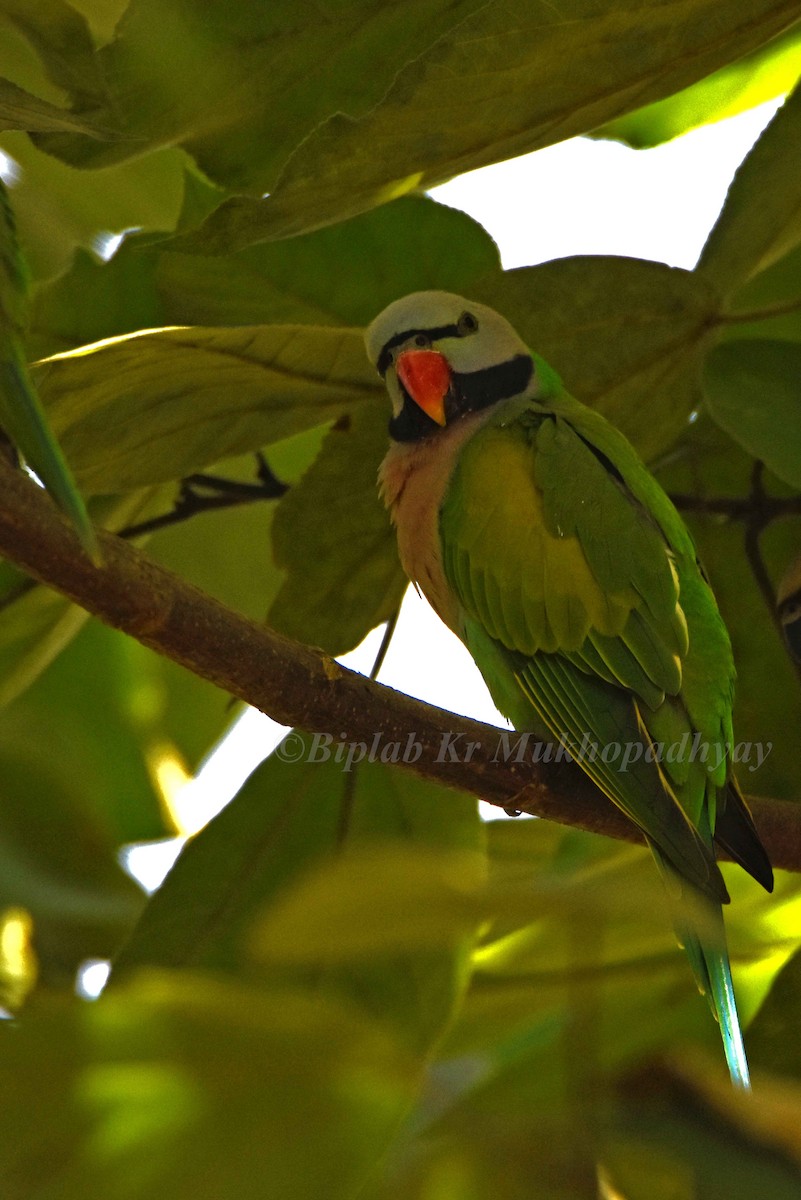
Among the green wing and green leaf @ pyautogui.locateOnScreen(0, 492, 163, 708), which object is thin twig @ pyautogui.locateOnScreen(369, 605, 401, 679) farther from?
green leaf @ pyautogui.locateOnScreen(0, 492, 163, 708)

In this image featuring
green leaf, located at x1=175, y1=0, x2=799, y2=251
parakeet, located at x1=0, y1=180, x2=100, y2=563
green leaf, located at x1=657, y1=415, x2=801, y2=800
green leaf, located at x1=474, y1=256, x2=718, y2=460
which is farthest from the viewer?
green leaf, located at x1=657, y1=415, x2=801, y2=800

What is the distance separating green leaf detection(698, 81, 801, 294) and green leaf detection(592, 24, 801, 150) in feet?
0.90

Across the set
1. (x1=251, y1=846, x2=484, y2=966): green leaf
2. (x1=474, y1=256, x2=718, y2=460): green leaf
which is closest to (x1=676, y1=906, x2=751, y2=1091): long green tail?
(x1=474, y1=256, x2=718, y2=460): green leaf

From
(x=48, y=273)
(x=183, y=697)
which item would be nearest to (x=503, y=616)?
(x=183, y=697)

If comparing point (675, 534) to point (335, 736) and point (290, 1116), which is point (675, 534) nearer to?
point (335, 736)

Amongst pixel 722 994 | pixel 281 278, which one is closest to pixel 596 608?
pixel 722 994

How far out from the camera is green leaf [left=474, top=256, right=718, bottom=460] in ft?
6.09

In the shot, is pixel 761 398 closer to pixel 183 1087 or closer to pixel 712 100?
pixel 712 100

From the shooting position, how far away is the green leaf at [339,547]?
6.36 feet

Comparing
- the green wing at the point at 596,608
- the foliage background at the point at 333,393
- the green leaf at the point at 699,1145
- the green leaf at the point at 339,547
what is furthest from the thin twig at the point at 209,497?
the green leaf at the point at 699,1145

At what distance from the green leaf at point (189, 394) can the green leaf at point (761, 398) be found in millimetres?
499

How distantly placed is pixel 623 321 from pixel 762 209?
245mm

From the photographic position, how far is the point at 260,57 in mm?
1580

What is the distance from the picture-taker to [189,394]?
1729 mm
